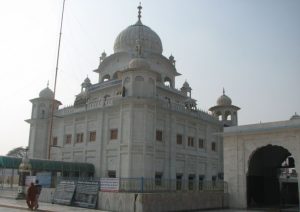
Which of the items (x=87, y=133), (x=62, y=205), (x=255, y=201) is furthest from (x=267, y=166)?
(x=87, y=133)

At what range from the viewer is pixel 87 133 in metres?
32.2

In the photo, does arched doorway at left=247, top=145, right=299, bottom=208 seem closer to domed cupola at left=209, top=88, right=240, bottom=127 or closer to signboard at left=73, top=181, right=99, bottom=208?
signboard at left=73, top=181, right=99, bottom=208

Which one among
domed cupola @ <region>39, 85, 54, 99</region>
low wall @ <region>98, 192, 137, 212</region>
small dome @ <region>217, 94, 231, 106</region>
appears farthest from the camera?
small dome @ <region>217, 94, 231, 106</region>

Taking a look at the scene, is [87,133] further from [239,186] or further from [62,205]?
[239,186]

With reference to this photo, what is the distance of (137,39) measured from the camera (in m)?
37.5

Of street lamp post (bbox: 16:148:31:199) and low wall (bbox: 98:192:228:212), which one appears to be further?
street lamp post (bbox: 16:148:31:199)

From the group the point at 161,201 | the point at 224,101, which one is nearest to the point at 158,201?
the point at 161,201

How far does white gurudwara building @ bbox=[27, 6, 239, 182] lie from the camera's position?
27.9 meters

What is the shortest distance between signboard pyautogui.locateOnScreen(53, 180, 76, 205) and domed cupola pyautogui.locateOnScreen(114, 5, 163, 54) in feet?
65.5

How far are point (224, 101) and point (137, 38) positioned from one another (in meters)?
11.9

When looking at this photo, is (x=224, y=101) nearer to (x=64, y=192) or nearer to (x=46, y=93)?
(x=46, y=93)

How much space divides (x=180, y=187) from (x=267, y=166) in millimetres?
6152

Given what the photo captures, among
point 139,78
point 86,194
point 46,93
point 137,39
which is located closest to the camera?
point 86,194

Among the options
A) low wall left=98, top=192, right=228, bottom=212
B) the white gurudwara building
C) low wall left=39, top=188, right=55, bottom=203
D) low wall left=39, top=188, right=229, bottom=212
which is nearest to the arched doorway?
low wall left=39, top=188, right=229, bottom=212
